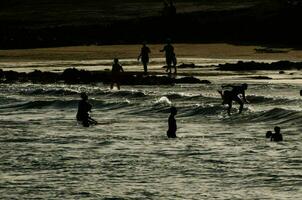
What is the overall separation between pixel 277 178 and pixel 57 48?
174ft

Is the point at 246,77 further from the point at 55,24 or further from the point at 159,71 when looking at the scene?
the point at 55,24

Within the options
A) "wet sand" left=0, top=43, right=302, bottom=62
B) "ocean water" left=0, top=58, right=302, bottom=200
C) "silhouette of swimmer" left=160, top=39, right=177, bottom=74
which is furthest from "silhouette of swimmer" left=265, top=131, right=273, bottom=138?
"wet sand" left=0, top=43, right=302, bottom=62

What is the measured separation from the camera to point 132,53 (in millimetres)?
65312

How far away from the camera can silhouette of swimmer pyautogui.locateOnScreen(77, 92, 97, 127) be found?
102ft

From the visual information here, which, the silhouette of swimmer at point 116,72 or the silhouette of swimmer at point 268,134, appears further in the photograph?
the silhouette of swimmer at point 116,72

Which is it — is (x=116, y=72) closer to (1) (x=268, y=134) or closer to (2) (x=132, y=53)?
(1) (x=268, y=134)

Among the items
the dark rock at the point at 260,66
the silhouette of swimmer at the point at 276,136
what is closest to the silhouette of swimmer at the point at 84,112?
the silhouette of swimmer at the point at 276,136

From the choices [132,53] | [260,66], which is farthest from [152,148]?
[132,53]

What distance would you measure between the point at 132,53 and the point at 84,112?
33.9 meters

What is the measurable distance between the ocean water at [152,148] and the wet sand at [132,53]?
1811 centimetres

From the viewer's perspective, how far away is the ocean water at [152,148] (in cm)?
2133

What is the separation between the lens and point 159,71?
169 feet

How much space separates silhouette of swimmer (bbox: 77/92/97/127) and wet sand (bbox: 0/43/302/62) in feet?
87.1

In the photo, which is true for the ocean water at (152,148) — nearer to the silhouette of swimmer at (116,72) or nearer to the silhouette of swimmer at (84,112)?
the silhouette of swimmer at (84,112)
